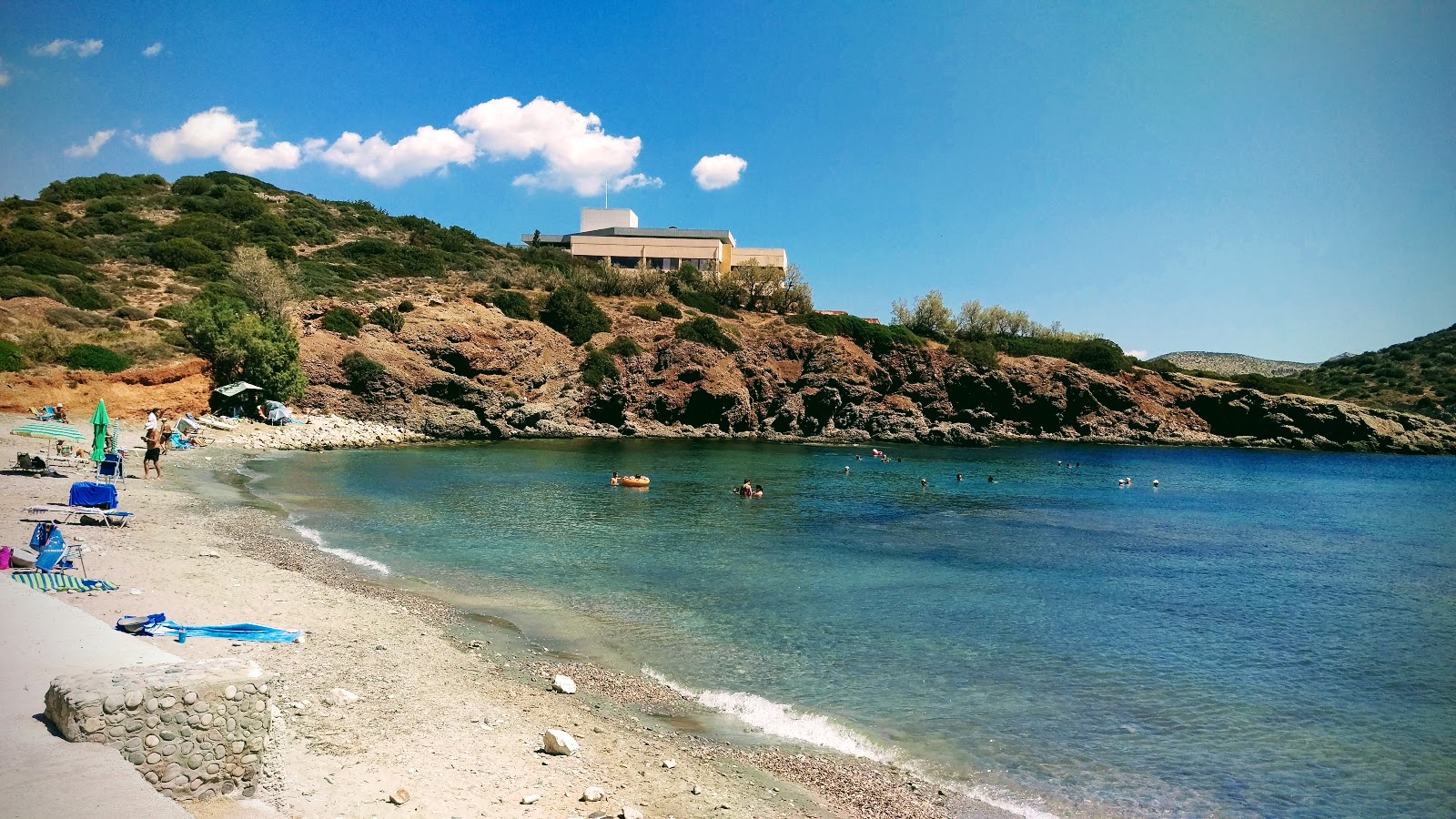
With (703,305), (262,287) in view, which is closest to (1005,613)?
(262,287)

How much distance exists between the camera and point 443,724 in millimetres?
8336

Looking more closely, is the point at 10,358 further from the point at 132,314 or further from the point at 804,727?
the point at 804,727

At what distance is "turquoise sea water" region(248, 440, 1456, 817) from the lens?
945 cm

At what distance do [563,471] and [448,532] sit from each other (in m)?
16.1

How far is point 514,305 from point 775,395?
23.2 meters

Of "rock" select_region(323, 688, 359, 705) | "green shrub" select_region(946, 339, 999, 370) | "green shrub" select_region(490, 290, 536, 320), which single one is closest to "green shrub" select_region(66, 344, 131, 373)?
"green shrub" select_region(490, 290, 536, 320)

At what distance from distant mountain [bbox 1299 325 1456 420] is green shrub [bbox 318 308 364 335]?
11023 cm

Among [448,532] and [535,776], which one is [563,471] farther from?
[535,776]

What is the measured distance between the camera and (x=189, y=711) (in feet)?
18.2

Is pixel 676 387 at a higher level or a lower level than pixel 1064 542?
higher

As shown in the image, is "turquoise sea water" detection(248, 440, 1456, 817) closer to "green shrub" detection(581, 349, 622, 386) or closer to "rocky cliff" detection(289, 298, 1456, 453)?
"rocky cliff" detection(289, 298, 1456, 453)

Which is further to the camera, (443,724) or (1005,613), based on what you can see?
(1005,613)

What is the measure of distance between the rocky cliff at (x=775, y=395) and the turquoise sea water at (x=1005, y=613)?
17.8 metres

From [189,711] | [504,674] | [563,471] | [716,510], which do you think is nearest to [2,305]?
[563,471]
